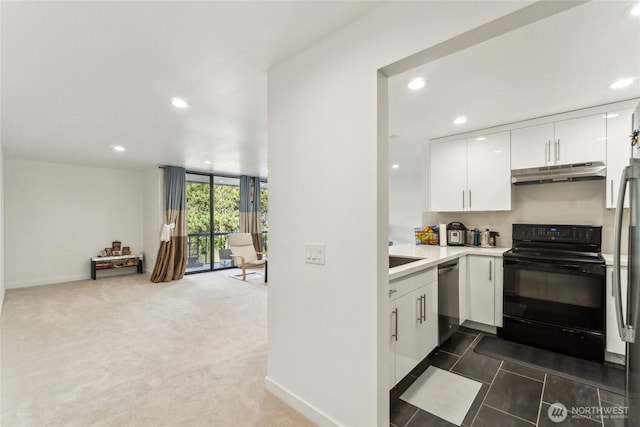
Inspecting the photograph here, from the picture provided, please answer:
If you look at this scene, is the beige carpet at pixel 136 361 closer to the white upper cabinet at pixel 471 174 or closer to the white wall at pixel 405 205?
the white upper cabinet at pixel 471 174

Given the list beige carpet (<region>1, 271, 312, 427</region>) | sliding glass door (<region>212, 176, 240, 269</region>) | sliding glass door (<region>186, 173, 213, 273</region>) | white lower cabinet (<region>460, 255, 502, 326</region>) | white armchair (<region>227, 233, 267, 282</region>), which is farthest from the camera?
sliding glass door (<region>212, 176, 240, 269</region>)

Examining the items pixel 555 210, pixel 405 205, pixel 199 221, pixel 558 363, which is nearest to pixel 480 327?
pixel 558 363

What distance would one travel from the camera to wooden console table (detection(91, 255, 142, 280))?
18.7 feet

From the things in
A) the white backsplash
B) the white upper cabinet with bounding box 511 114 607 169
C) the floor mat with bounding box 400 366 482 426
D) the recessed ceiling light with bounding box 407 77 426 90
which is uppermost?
the recessed ceiling light with bounding box 407 77 426 90

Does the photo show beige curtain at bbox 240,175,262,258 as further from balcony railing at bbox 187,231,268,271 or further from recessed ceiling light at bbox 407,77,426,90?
recessed ceiling light at bbox 407,77,426,90

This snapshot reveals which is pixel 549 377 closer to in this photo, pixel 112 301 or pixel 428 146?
pixel 428 146

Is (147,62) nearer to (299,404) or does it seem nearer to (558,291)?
(299,404)

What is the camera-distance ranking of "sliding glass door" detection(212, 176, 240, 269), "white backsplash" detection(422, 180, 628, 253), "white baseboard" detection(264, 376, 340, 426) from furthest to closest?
"sliding glass door" detection(212, 176, 240, 269) < "white backsplash" detection(422, 180, 628, 253) < "white baseboard" detection(264, 376, 340, 426)

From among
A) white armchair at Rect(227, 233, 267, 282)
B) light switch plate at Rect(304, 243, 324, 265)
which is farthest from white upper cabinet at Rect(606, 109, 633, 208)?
white armchair at Rect(227, 233, 267, 282)

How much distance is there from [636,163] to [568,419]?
5.36ft

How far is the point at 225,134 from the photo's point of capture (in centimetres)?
356

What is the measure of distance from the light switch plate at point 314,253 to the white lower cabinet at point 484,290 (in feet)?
7.15

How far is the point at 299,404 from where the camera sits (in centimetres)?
183

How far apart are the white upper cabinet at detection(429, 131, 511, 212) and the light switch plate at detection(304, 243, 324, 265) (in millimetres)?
2563
